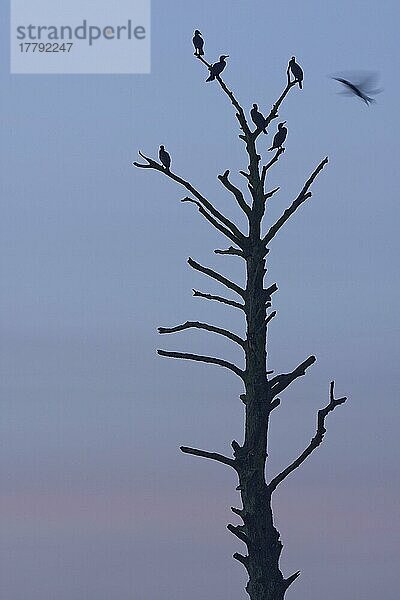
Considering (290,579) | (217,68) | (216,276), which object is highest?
(217,68)

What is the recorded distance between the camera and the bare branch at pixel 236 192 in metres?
18.5

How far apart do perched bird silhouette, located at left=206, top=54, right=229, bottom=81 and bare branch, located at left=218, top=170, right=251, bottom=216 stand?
4.82ft

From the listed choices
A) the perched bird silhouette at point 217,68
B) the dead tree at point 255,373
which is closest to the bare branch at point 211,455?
the dead tree at point 255,373

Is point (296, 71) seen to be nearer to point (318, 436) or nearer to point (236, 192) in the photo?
point (236, 192)

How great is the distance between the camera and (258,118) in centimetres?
1855

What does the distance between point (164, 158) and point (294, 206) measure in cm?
211

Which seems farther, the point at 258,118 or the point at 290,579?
the point at 258,118

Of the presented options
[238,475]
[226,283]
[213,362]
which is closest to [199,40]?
[226,283]

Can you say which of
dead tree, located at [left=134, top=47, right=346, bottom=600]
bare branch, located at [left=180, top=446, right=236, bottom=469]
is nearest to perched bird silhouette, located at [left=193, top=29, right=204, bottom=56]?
Result: dead tree, located at [left=134, top=47, right=346, bottom=600]

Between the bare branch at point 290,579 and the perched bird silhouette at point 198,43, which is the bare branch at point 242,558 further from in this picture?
the perched bird silhouette at point 198,43

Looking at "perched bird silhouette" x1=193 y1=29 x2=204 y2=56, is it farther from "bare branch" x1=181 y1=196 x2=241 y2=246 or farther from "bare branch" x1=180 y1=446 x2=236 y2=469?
"bare branch" x1=180 y1=446 x2=236 y2=469

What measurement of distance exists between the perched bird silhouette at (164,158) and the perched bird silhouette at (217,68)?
1.30 m

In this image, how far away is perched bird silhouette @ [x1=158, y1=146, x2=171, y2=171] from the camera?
18.5m

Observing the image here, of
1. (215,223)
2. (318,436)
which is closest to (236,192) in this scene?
(215,223)
